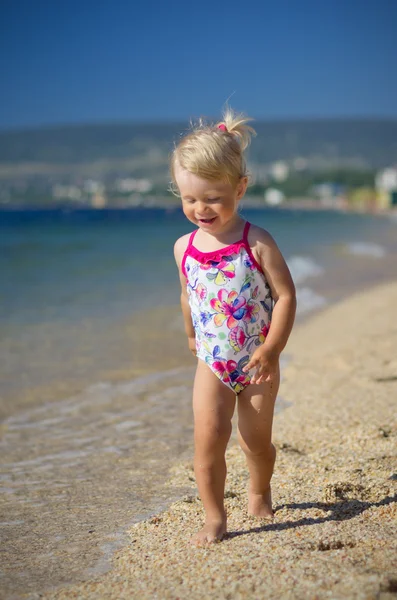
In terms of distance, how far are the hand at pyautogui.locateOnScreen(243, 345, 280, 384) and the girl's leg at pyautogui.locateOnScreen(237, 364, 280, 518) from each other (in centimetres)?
5

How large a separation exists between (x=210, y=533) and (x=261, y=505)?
32 cm

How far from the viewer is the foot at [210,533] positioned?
266cm

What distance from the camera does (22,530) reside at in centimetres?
306

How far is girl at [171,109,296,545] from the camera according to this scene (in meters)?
2.74

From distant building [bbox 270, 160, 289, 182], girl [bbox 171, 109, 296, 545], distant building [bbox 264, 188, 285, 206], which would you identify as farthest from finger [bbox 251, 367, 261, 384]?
distant building [bbox 270, 160, 289, 182]

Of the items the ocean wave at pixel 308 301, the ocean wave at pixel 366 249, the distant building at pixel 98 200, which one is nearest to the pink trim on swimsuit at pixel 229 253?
the ocean wave at pixel 308 301

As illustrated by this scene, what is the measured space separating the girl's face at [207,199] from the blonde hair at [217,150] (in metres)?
0.02

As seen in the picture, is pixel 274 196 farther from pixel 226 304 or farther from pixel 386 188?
pixel 226 304

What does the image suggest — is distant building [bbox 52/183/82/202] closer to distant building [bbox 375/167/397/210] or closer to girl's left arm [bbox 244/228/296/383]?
distant building [bbox 375/167/397/210]

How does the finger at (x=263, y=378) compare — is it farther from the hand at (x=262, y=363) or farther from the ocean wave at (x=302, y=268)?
the ocean wave at (x=302, y=268)

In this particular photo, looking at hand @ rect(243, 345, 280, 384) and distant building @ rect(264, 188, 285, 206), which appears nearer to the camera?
hand @ rect(243, 345, 280, 384)

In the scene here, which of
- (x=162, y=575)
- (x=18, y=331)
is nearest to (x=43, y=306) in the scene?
(x=18, y=331)

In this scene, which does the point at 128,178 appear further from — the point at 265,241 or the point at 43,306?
the point at 265,241

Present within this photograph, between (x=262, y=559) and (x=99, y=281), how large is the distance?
11.7 m
